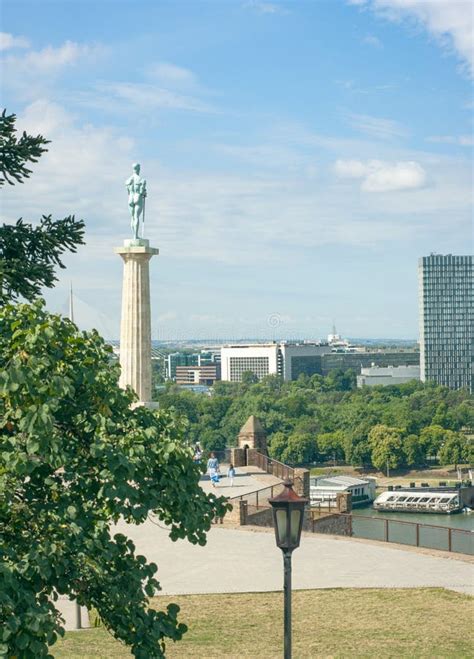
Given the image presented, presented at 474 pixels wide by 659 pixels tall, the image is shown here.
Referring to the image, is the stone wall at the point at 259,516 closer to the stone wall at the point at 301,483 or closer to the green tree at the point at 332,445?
the stone wall at the point at 301,483

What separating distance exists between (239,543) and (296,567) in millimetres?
3141

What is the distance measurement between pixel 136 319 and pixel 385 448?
76785mm

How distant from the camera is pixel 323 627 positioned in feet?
52.6

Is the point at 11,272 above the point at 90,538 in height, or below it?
above

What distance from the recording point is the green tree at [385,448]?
354 ft

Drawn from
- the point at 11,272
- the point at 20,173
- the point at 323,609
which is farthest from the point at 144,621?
the point at 323,609

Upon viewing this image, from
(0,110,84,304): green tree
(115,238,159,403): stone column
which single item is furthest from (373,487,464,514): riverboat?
(0,110,84,304): green tree

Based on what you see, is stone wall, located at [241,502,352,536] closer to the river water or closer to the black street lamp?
the black street lamp

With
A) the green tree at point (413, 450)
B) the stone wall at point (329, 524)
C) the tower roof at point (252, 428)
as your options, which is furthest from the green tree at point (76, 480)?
the green tree at point (413, 450)

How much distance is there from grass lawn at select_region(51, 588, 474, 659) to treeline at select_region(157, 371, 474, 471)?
79.4 metres

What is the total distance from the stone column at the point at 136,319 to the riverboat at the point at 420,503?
50.0 m

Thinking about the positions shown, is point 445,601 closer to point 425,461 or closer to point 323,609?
point 323,609

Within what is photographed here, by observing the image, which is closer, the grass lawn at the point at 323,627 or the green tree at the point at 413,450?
the grass lawn at the point at 323,627

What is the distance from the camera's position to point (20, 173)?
1430 centimetres
